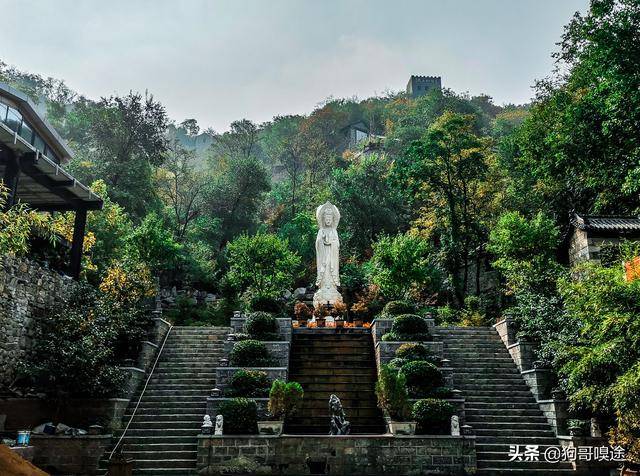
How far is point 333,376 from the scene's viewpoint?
16406 millimetres

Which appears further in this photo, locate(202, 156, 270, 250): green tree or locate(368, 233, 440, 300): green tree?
locate(202, 156, 270, 250): green tree

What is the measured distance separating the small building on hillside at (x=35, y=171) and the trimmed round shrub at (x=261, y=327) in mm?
6278

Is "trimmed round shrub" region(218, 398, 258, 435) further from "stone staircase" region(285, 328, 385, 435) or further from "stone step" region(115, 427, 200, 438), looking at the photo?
"stone staircase" region(285, 328, 385, 435)

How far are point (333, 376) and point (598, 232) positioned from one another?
13222 mm

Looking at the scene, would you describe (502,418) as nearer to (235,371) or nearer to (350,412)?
(350,412)

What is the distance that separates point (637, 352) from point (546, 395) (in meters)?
4.56

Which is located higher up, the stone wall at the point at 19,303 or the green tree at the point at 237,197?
the green tree at the point at 237,197

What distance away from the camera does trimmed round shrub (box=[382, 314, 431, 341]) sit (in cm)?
1695

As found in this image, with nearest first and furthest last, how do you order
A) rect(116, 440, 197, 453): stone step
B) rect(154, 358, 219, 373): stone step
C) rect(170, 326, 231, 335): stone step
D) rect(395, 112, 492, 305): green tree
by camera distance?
rect(116, 440, 197, 453): stone step → rect(154, 358, 219, 373): stone step → rect(170, 326, 231, 335): stone step → rect(395, 112, 492, 305): green tree

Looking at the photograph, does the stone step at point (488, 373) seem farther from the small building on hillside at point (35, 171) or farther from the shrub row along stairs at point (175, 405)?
the small building on hillside at point (35, 171)

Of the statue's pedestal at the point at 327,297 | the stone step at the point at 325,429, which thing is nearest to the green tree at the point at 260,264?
the statue's pedestal at the point at 327,297

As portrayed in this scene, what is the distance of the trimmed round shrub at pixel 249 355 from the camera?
15.6 metres

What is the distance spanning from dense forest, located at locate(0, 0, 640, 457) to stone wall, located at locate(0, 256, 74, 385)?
5.20 metres

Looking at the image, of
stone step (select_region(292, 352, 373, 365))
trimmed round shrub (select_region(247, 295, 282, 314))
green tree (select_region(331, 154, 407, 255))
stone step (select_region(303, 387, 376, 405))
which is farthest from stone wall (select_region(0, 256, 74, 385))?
green tree (select_region(331, 154, 407, 255))
